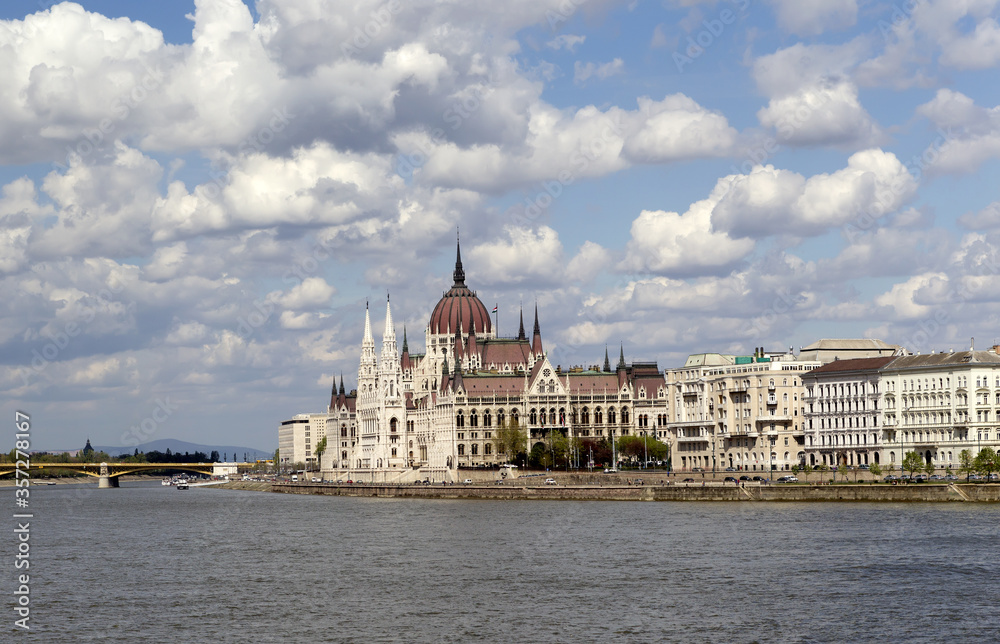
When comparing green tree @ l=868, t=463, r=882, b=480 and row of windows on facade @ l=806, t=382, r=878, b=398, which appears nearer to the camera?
green tree @ l=868, t=463, r=882, b=480

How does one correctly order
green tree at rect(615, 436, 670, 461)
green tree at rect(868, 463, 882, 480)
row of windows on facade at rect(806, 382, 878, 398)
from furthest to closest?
green tree at rect(615, 436, 670, 461) → row of windows on facade at rect(806, 382, 878, 398) → green tree at rect(868, 463, 882, 480)

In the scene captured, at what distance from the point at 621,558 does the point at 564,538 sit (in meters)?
13.8

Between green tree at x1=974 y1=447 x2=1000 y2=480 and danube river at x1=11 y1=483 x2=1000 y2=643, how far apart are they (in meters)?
15.2

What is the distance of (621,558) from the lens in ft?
245

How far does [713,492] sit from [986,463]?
23375 mm

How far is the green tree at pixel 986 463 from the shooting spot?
11800 centimetres

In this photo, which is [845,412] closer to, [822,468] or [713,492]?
[822,468]

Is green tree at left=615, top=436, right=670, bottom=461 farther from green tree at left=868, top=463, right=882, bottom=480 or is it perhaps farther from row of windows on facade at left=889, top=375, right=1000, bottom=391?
green tree at left=868, top=463, right=882, bottom=480

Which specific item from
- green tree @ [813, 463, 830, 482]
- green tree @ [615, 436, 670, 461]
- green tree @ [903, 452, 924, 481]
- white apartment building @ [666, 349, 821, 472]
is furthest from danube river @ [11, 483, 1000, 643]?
green tree @ [615, 436, 670, 461]

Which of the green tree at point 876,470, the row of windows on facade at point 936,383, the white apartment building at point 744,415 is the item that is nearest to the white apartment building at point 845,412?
the white apartment building at point 744,415

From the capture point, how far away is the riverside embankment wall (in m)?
111

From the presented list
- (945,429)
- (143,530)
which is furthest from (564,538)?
(945,429)

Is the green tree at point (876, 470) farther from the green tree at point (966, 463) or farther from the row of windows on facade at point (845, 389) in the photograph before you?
the row of windows on facade at point (845, 389)

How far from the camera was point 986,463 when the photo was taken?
118 metres
